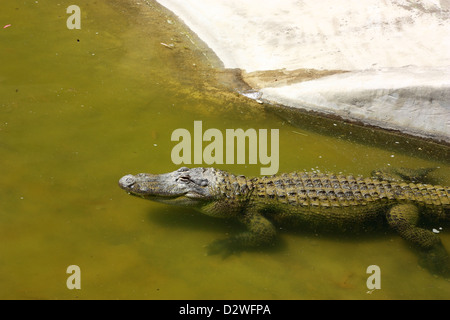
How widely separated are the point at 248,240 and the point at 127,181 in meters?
1.28

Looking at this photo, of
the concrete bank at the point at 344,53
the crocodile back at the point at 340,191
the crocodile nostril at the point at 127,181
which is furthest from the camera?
the concrete bank at the point at 344,53

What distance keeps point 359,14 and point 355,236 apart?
3861mm

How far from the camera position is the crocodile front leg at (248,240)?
14.9 feet

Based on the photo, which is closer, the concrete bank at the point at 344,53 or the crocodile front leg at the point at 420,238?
the crocodile front leg at the point at 420,238

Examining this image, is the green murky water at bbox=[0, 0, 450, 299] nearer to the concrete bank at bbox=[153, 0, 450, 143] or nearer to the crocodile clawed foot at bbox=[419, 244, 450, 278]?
the crocodile clawed foot at bbox=[419, 244, 450, 278]

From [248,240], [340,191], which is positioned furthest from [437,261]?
[248,240]

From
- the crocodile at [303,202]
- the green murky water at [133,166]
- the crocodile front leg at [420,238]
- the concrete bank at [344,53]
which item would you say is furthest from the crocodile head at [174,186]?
the concrete bank at [344,53]

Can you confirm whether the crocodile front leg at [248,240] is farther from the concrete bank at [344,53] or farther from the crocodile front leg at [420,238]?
the concrete bank at [344,53]

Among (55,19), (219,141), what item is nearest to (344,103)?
(219,141)

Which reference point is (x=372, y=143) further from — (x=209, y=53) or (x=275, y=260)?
(x=209, y=53)

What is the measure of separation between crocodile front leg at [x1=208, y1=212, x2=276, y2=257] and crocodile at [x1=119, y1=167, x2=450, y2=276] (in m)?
0.01

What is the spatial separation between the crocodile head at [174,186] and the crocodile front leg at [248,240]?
1.53 ft

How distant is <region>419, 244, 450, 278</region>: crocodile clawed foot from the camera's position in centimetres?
451
